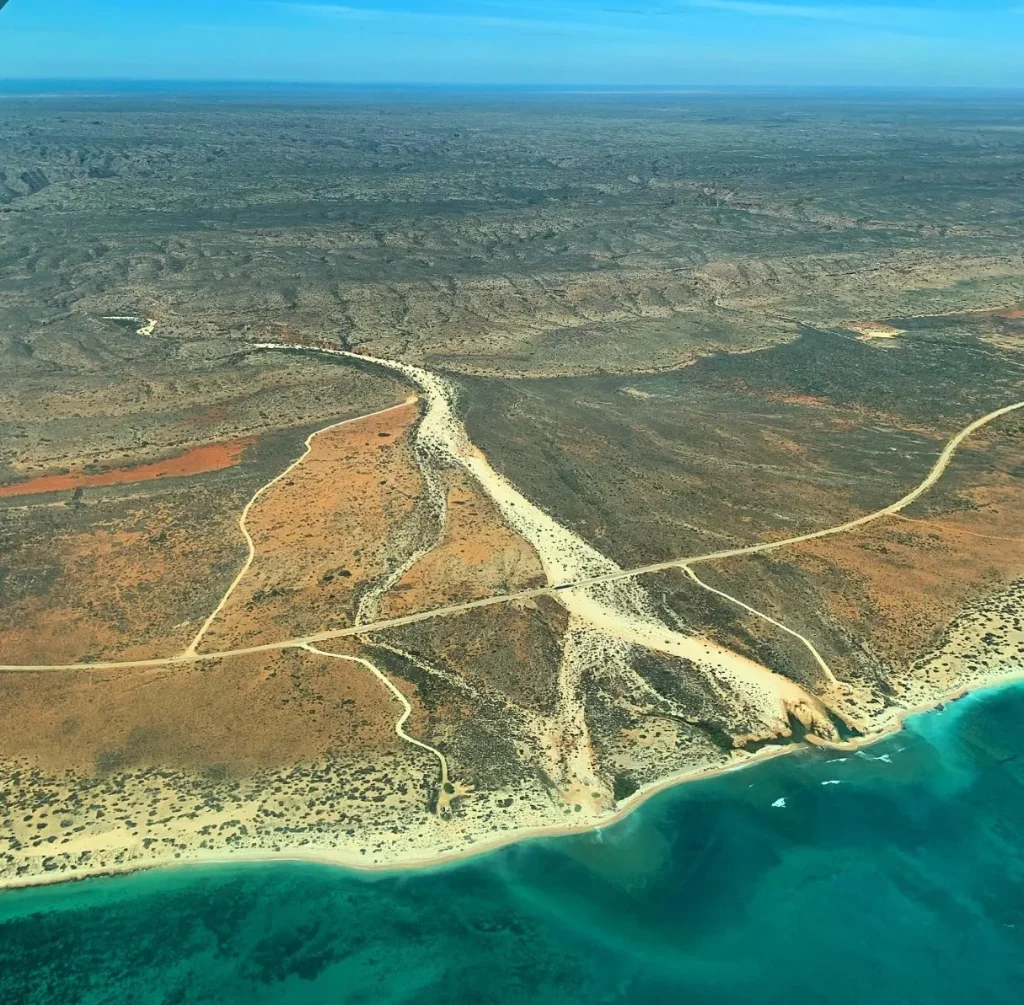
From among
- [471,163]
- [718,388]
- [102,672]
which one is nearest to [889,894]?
[102,672]

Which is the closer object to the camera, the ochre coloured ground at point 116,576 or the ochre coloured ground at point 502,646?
the ochre coloured ground at point 502,646

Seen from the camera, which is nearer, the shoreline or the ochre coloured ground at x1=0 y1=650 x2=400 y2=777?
the shoreline

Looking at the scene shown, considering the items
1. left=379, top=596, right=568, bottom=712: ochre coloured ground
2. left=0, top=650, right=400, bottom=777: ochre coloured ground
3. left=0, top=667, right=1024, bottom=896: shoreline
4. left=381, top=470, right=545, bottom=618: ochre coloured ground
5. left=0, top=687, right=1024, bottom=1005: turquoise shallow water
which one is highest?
left=381, top=470, right=545, bottom=618: ochre coloured ground

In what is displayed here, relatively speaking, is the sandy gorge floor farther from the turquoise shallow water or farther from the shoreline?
the turquoise shallow water

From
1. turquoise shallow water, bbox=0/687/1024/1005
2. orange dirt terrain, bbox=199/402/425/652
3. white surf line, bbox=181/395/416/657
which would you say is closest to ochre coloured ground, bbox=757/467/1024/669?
turquoise shallow water, bbox=0/687/1024/1005

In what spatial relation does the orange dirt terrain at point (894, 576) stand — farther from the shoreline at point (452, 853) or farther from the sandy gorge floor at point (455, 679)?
the shoreline at point (452, 853)

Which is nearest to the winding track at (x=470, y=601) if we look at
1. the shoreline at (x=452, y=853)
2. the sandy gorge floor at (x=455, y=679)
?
the sandy gorge floor at (x=455, y=679)

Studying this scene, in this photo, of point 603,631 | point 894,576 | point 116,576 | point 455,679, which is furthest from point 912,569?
point 116,576
